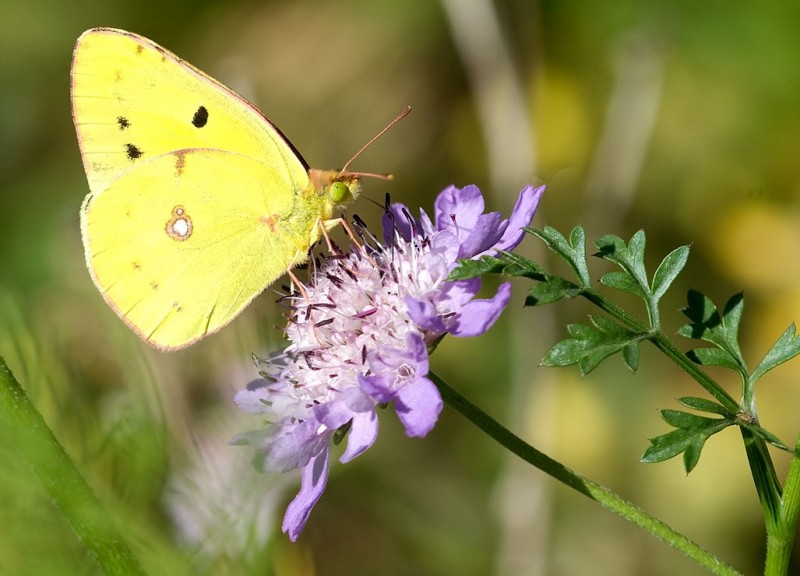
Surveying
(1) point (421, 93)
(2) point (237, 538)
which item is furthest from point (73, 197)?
(2) point (237, 538)

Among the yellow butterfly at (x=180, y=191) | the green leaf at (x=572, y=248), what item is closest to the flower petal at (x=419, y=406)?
the green leaf at (x=572, y=248)

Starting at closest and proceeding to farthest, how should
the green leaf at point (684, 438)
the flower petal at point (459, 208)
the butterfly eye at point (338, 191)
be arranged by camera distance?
the green leaf at point (684, 438)
the flower petal at point (459, 208)
the butterfly eye at point (338, 191)

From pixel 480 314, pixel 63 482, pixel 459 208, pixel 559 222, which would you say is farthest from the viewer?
pixel 559 222

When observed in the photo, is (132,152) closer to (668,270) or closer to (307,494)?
(307,494)

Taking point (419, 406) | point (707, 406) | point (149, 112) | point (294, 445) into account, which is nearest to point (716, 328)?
point (707, 406)

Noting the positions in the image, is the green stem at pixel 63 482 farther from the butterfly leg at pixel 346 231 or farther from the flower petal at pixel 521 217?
the flower petal at pixel 521 217

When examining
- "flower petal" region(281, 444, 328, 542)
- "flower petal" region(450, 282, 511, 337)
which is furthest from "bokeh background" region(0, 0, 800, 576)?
"flower petal" region(450, 282, 511, 337)

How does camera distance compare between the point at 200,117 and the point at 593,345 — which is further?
the point at 200,117
